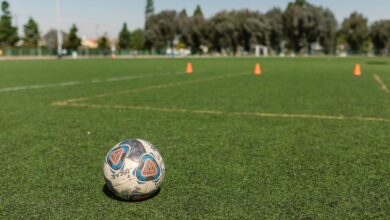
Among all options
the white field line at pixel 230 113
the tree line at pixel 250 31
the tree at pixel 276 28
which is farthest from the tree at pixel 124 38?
the white field line at pixel 230 113

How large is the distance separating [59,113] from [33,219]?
584cm

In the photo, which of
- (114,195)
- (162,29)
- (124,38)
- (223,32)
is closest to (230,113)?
(114,195)

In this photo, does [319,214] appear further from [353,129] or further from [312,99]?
[312,99]

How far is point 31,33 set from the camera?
9781 centimetres

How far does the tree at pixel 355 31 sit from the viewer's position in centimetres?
10931

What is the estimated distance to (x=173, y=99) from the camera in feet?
37.5

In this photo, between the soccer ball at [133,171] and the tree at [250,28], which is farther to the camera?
the tree at [250,28]

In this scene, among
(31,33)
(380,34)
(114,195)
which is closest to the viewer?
(114,195)

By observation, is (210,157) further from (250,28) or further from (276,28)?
(276,28)

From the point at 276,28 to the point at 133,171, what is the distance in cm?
10016

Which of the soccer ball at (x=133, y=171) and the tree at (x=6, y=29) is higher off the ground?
the tree at (x=6, y=29)

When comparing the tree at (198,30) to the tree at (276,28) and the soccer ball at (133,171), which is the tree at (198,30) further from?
the soccer ball at (133,171)

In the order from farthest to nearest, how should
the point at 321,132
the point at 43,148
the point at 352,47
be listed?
the point at 352,47
the point at 321,132
the point at 43,148

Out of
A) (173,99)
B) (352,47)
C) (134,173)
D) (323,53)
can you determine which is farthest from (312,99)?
(352,47)
